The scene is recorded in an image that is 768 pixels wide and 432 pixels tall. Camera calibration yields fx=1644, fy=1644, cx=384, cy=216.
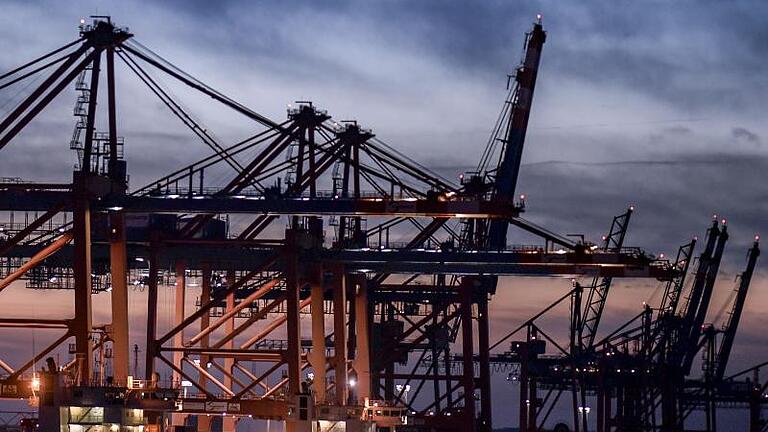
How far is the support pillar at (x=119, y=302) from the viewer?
63.5 meters

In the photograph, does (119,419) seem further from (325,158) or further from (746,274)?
(746,274)

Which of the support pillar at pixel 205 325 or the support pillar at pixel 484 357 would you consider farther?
the support pillar at pixel 484 357

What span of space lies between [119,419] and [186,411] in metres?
9.81

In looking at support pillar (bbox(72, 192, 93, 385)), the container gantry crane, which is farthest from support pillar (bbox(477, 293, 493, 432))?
support pillar (bbox(72, 192, 93, 385))

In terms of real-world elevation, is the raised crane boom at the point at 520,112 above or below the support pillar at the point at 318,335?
above

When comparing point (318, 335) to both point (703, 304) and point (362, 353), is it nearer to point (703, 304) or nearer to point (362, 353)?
point (362, 353)

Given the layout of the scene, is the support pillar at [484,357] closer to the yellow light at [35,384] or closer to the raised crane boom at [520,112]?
the raised crane boom at [520,112]

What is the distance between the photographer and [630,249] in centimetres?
7331

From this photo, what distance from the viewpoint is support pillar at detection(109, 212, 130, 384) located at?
6353cm

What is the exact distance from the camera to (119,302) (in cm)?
6344

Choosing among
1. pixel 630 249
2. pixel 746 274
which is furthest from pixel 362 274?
pixel 746 274

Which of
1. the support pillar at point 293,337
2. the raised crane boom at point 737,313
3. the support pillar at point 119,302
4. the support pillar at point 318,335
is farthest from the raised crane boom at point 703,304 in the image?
the support pillar at point 119,302

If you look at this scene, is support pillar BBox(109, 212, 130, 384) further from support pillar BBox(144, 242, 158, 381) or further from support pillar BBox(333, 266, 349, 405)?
support pillar BBox(333, 266, 349, 405)

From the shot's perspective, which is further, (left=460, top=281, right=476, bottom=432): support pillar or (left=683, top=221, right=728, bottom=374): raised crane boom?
(left=683, top=221, right=728, bottom=374): raised crane boom
